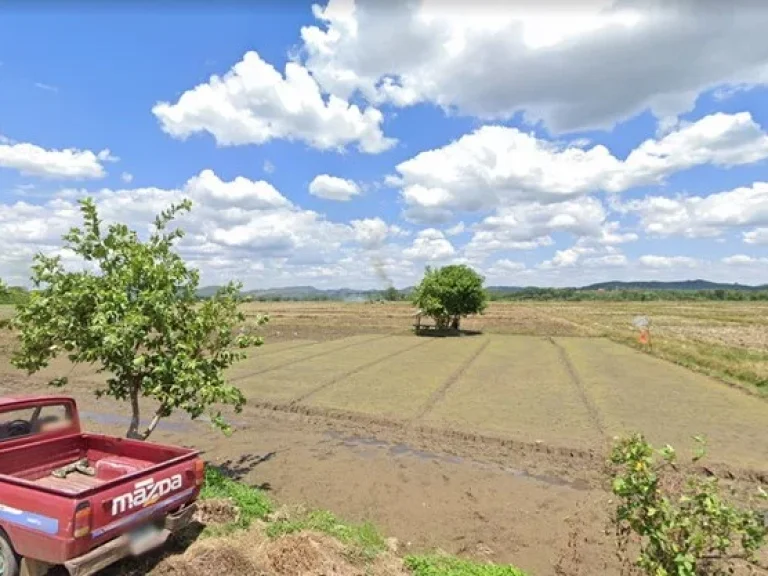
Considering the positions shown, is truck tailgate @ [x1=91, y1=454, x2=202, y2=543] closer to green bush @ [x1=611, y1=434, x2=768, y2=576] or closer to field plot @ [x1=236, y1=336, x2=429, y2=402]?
green bush @ [x1=611, y1=434, x2=768, y2=576]

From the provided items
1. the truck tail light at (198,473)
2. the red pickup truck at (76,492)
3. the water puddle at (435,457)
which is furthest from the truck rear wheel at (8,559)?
the water puddle at (435,457)

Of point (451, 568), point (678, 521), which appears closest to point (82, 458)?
point (451, 568)

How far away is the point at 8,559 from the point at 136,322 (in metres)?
2.95

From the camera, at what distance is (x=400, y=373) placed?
20703 millimetres

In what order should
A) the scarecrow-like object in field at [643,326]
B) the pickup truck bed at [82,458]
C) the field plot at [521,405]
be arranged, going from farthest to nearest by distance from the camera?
the scarecrow-like object in field at [643,326] < the field plot at [521,405] < the pickup truck bed at [82,458]

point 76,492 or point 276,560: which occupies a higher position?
point 76,492

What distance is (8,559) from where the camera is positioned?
5.06 m

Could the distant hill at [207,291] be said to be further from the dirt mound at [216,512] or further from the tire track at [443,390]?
the tire track at [443,390]

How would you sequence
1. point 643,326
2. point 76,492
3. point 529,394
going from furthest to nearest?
point 643,326 < point 529,394 < point 76,492

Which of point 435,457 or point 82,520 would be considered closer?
point 82,520

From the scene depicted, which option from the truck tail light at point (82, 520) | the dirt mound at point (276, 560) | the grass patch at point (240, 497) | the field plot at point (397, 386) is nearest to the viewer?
the truck tail light at point (82, 520)

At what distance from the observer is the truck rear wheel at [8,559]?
198 inches

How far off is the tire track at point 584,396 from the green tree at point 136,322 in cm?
900

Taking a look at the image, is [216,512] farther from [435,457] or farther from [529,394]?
[529,394]
